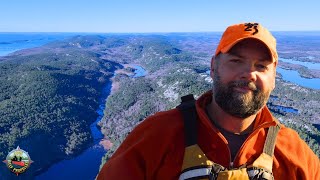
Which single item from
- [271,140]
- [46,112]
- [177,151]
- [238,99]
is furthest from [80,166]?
[238,99]

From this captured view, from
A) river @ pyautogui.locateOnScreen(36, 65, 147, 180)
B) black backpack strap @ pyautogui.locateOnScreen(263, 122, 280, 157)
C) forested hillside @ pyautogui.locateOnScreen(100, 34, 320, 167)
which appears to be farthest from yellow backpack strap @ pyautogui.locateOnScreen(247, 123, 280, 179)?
forested hillside @ pyautogui.locateOnScreen(100, 34, 320, 167)

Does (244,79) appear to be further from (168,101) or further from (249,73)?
(168,101)

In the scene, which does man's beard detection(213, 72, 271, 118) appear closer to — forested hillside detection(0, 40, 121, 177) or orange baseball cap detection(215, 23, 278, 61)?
orange baseball cap detection(215, 23, 278, 61)

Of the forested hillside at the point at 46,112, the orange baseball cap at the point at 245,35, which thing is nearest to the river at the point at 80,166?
the forested hillside at the point at 46,112

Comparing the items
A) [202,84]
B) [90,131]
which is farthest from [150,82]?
[90,131]

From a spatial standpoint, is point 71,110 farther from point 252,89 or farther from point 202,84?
point 252,89

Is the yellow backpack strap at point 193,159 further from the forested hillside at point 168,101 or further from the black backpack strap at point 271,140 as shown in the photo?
the forested hillside at point 168,101
